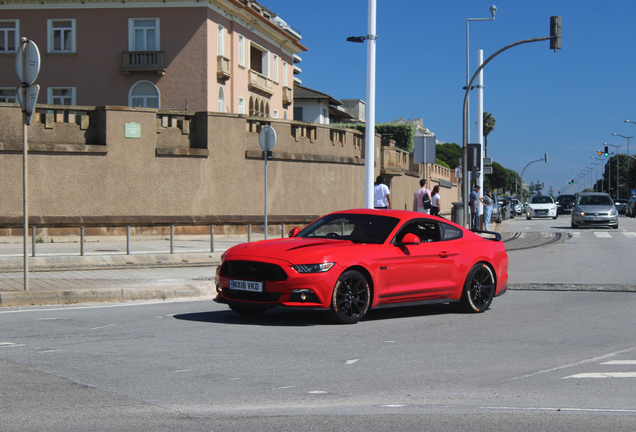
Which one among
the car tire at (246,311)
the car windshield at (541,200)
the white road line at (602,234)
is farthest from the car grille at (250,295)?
the car windshield at (541,200)

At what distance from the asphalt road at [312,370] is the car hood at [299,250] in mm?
809

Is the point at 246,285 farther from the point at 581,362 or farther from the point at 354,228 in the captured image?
the point at 581,362

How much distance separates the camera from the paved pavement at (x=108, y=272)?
10750 mm

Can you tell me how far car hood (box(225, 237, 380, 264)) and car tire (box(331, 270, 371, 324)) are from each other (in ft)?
0.93

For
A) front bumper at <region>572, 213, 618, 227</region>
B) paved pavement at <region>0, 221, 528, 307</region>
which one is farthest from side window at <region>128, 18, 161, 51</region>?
front bumper at <region>572, 213, 618, 227</region>

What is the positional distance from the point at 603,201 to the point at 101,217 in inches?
939

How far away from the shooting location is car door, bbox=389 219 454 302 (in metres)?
9.25

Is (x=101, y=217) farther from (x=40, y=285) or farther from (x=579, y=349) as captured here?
(x=579, y=349)

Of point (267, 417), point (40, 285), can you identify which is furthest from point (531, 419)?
point (40, 285)

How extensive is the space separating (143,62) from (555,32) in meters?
19.5

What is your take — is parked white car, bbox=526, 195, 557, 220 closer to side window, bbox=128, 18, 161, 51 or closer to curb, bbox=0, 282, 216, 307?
side window, bbox=128, 18, 161, 51

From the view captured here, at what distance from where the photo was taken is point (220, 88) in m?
35.6

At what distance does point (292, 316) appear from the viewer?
380 inches

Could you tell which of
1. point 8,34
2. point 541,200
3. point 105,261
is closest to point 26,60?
point 105,261
